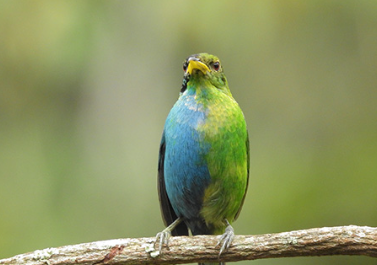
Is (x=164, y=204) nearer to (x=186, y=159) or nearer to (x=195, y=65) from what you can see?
(x=186, y=159)

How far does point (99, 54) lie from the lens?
699cm

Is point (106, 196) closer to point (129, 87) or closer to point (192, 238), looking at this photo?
point (129, 87)

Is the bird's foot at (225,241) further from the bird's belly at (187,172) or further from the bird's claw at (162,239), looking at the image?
the bird's belly at (187,172)

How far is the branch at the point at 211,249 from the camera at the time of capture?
3506 mm

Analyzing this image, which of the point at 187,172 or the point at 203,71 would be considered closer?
the point at 187,172

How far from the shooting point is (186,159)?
14.4 feet

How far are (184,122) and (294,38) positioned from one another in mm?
3422

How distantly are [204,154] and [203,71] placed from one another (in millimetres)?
751

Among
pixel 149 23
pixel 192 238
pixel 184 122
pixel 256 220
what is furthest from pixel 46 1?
pixel 192 238

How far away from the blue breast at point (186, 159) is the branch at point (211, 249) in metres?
0.62

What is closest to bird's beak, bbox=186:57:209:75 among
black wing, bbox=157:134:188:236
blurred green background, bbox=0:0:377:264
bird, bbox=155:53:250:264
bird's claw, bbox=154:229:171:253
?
bird, bbox=155:53:250:264

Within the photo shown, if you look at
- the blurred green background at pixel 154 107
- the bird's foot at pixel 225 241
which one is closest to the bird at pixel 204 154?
the bird's foot at pixel 225 241

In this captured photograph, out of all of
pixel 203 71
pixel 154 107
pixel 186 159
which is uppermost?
pixel 154 107

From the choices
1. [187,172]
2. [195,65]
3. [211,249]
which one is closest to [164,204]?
[187,172]
